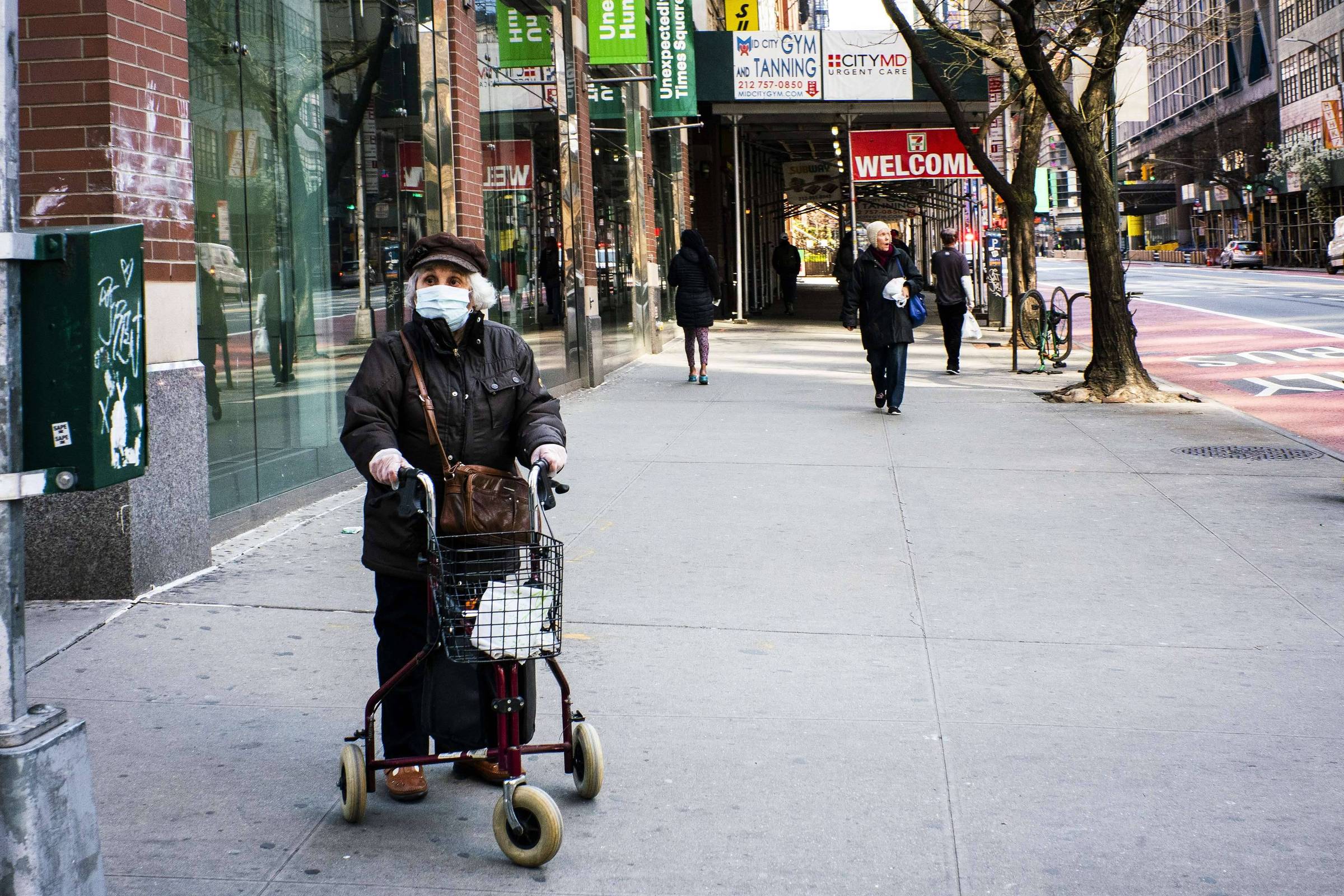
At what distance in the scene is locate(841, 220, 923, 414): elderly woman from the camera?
13.2 metres

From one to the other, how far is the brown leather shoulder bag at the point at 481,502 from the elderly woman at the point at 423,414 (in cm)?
14

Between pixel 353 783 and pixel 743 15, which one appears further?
pixel 743 15

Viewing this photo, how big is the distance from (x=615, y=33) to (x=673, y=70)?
Result: 5.67 meters

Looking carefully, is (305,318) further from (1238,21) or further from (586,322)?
(1238,21)

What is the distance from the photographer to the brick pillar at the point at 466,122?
11.7 m

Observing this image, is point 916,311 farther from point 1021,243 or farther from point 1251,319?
point 1251,319

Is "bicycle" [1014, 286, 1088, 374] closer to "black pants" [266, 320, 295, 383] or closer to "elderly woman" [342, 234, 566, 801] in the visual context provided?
"black pants" [266, 320, 295, 383]

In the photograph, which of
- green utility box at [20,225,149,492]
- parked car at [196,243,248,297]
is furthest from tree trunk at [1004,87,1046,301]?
green utility box at [20,225,149,492]

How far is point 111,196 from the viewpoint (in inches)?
239

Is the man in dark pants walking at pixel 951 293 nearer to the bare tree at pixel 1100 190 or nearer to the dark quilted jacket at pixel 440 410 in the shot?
the bare tree at pixel 1100 190

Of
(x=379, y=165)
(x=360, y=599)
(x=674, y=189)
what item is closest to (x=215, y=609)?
(x=360, y=599)

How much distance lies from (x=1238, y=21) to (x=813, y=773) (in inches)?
744

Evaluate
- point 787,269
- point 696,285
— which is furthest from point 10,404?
point 787,269

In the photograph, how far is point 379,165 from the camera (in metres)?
10.2
